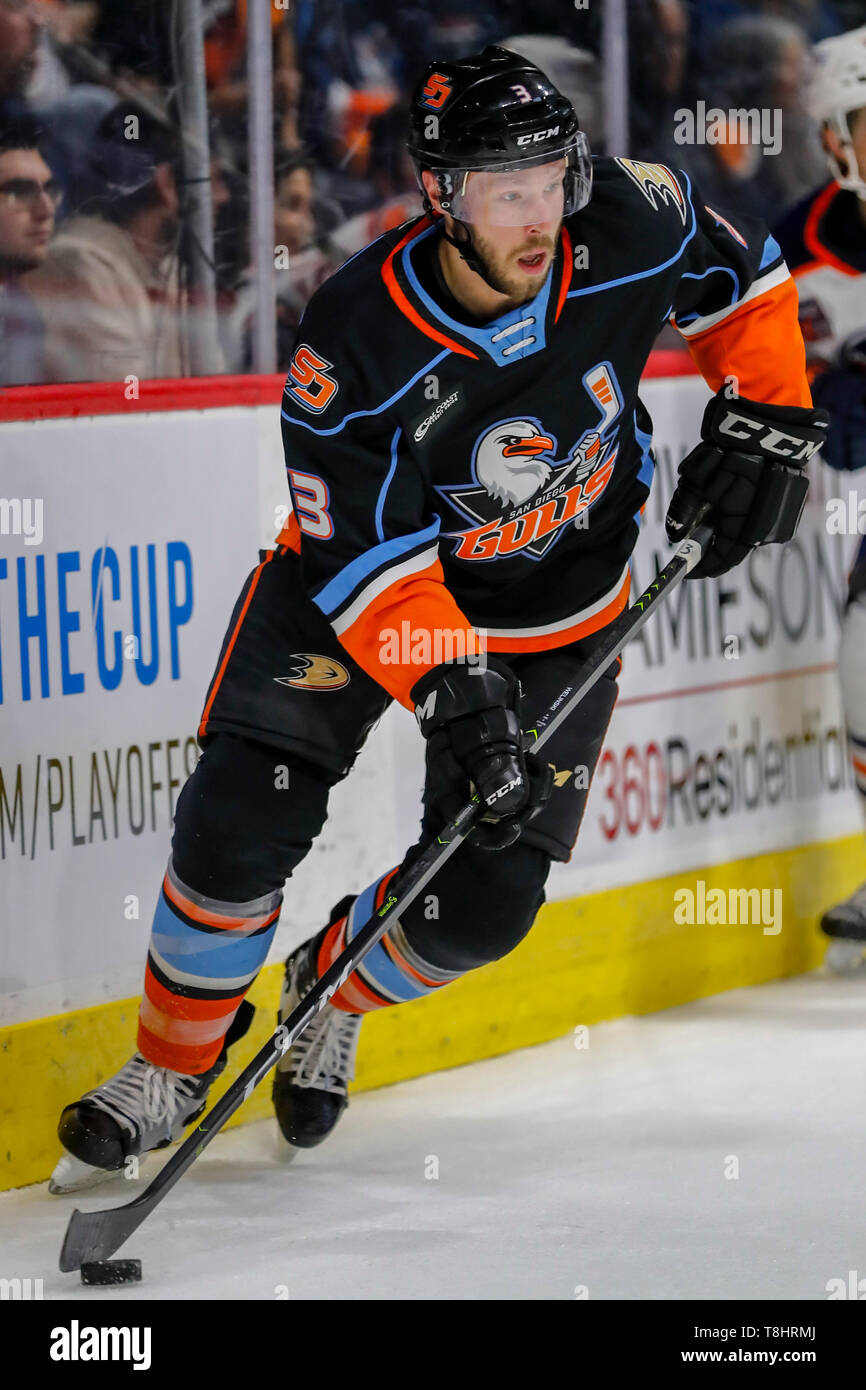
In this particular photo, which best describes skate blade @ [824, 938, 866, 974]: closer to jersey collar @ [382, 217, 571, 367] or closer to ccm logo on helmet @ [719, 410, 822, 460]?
ccm logo on helmet @ [719, 410, 822, 460]

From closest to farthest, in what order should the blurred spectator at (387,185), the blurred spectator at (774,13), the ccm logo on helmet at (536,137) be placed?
the ccm logo on helmet at (536,137), the blurred spectator at (387,185), the blurred spectator at (774,13)

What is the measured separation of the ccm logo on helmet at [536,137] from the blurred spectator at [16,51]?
980 millimetres

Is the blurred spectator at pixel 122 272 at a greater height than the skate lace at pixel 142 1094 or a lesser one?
greater

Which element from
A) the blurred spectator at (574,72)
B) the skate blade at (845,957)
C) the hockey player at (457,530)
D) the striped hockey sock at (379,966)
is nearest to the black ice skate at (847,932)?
the skate blade at (845,957)

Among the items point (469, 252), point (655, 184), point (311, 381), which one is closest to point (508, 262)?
point (469, 252)

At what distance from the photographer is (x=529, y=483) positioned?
252 centimetres

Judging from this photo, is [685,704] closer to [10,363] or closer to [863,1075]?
[863,1075]

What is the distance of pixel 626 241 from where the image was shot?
2.53 m

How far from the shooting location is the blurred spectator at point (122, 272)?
3059mm

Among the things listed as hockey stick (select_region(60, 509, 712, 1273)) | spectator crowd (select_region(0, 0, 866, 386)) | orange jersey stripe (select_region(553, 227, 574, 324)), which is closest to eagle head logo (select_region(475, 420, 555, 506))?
orange jersey stripe (select_region(553, 227, 574, 324))

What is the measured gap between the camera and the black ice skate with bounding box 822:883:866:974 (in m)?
3.89

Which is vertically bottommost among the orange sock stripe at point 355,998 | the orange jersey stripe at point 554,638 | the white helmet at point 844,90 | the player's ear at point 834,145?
the orange sock stripe at point 355,998

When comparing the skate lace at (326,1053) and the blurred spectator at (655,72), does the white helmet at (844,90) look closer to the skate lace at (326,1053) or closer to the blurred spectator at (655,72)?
the blurred spectator at (655,72)

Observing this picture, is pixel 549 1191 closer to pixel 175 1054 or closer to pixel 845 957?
pixel 175 1054
